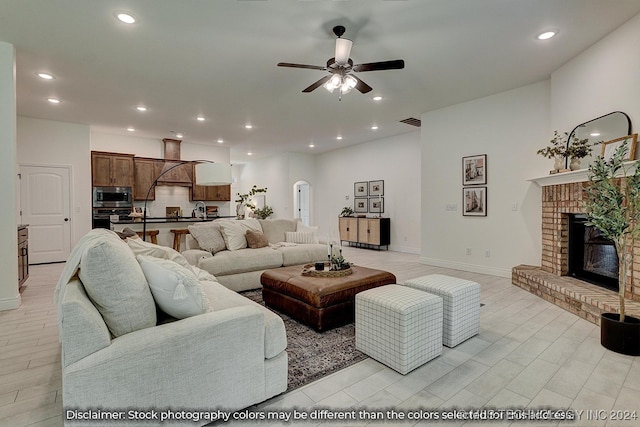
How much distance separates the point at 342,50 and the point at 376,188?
561 centimetres

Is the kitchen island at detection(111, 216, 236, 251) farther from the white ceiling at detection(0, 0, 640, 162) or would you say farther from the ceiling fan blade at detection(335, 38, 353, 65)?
the ceiling fan blade at detection(335, 38, 353, 65)

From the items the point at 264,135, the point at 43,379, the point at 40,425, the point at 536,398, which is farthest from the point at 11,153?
the point at 536,398

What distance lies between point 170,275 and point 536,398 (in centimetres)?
225

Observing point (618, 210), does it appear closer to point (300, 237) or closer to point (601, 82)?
point (601, 82)

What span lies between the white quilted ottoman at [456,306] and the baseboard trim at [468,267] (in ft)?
8.59

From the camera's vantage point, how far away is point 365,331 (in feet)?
7.63

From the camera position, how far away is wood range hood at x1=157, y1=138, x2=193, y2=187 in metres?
7.72

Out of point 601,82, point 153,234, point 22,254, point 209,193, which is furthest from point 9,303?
point 601,82

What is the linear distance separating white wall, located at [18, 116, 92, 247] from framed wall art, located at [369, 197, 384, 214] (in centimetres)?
665

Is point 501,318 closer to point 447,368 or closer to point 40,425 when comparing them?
point 447,368

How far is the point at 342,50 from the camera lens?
2914mm

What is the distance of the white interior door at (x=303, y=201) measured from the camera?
11000 mm

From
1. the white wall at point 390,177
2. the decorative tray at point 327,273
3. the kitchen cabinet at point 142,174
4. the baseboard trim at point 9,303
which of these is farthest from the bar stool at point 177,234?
the decorative tray at point 327,273

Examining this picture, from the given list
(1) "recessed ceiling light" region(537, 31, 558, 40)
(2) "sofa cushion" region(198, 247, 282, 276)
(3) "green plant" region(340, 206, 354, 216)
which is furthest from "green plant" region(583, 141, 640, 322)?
(3) "green plant" region(340, 206, 354, 216)
